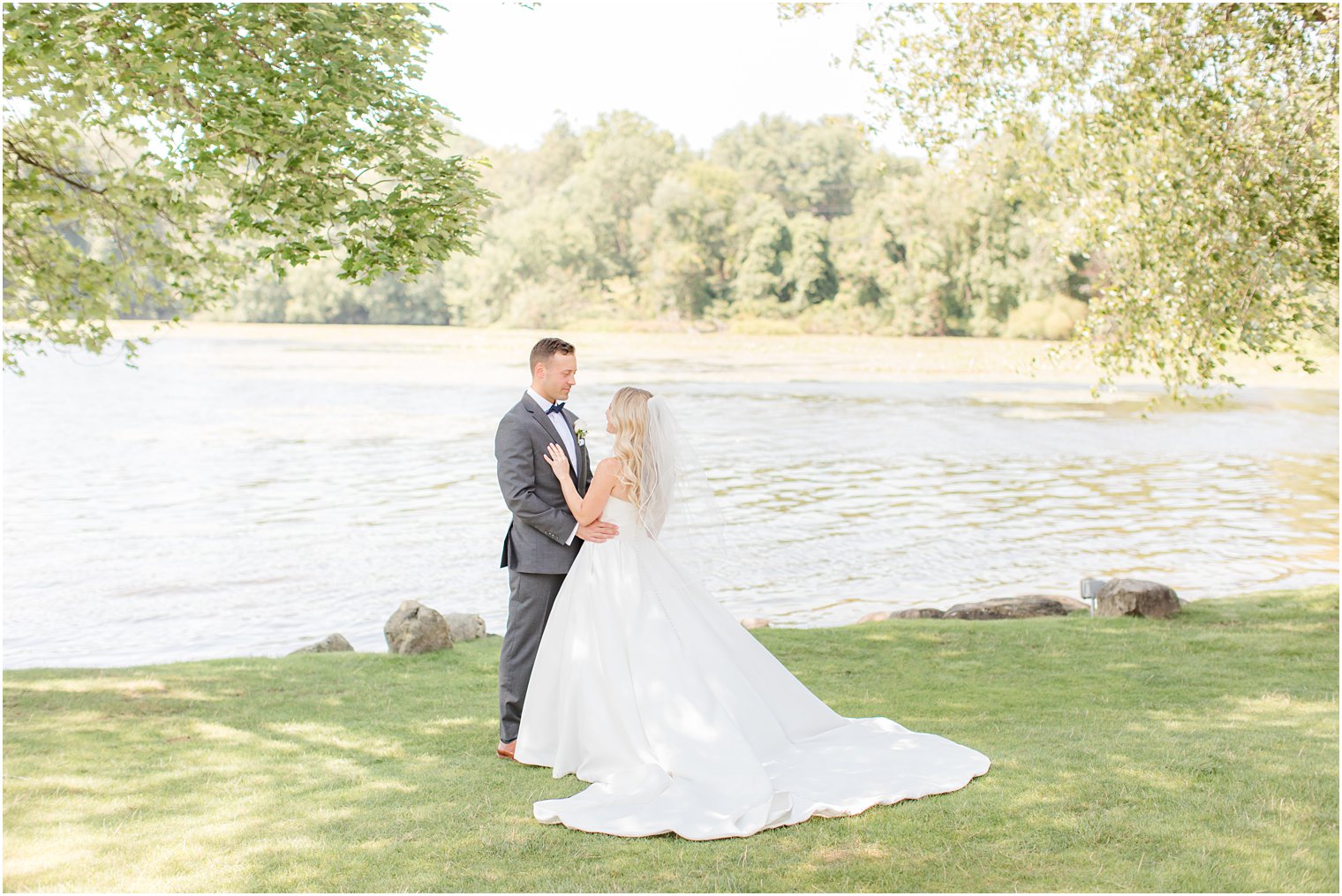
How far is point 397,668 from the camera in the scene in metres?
10.1

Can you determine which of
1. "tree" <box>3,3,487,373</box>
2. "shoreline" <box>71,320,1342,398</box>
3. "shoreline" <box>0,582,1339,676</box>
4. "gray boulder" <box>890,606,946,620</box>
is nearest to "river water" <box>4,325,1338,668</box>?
"shoreline" <box>0,582,1339,676</box>

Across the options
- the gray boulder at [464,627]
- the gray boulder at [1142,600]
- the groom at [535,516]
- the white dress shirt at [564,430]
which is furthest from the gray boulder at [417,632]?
the gray boulder at [1142,600]

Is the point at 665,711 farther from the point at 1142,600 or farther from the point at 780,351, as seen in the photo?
the point at 780,351

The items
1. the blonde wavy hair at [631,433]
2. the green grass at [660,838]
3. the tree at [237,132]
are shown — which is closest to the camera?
the green grass at [660,838]

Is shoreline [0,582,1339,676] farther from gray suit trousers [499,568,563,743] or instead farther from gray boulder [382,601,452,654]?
gray suit trousers [499,568,563,743]

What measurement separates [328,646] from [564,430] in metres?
5.49

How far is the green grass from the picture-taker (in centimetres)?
503

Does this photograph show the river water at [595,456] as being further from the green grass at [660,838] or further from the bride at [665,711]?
the bride at [665,711]

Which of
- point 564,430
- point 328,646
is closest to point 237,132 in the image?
point 564,430

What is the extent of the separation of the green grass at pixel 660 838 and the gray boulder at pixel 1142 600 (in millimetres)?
1094

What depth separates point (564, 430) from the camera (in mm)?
6941

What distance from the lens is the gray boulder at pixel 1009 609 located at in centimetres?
1246

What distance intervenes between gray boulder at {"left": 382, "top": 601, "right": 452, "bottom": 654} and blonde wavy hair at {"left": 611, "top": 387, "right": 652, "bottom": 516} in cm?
467

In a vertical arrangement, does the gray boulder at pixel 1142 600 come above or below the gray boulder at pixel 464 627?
above
